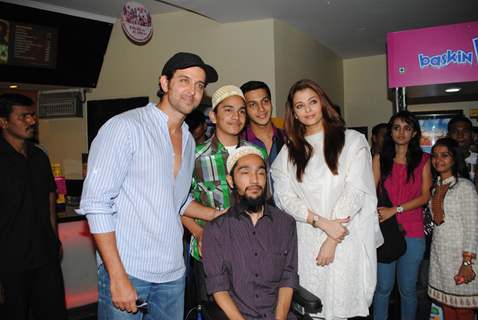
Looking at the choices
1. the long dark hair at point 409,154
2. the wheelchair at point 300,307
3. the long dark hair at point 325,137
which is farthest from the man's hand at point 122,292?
the long dark hair at point 409,154

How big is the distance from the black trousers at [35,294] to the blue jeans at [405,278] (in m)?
2.46

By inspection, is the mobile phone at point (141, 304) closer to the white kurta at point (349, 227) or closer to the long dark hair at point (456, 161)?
the white kurta at point (349, 227)

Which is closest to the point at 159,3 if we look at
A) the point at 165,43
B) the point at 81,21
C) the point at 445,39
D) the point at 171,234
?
Answer: the point at 165,43

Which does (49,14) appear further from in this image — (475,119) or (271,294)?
(475,119)

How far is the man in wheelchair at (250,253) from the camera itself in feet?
7.00

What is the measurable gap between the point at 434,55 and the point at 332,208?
221cm

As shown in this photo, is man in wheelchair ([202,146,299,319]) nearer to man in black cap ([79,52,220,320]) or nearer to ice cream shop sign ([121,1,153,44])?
man in black cap ([79,52,220,320])

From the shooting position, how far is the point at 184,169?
2.03m

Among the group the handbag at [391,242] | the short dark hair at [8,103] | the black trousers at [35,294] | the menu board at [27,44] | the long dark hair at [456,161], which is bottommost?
the black trousers at [35,294]

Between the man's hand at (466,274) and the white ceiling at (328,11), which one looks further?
the white ceiling at (328,11)

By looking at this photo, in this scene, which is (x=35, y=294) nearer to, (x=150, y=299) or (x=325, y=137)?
(x=150, y=299)

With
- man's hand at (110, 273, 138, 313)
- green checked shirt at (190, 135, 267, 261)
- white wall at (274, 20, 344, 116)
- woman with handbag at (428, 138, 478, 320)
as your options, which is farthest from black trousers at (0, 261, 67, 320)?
white wall at (274, 20, 344, 116)

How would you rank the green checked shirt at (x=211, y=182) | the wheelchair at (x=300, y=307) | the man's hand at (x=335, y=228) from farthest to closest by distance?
the green checked shirt at (x=211, y=182)
the man's hand at (x=335, y=228)
the wheelchair at (x=300, y=307)

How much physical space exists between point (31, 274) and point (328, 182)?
2.26 meters
